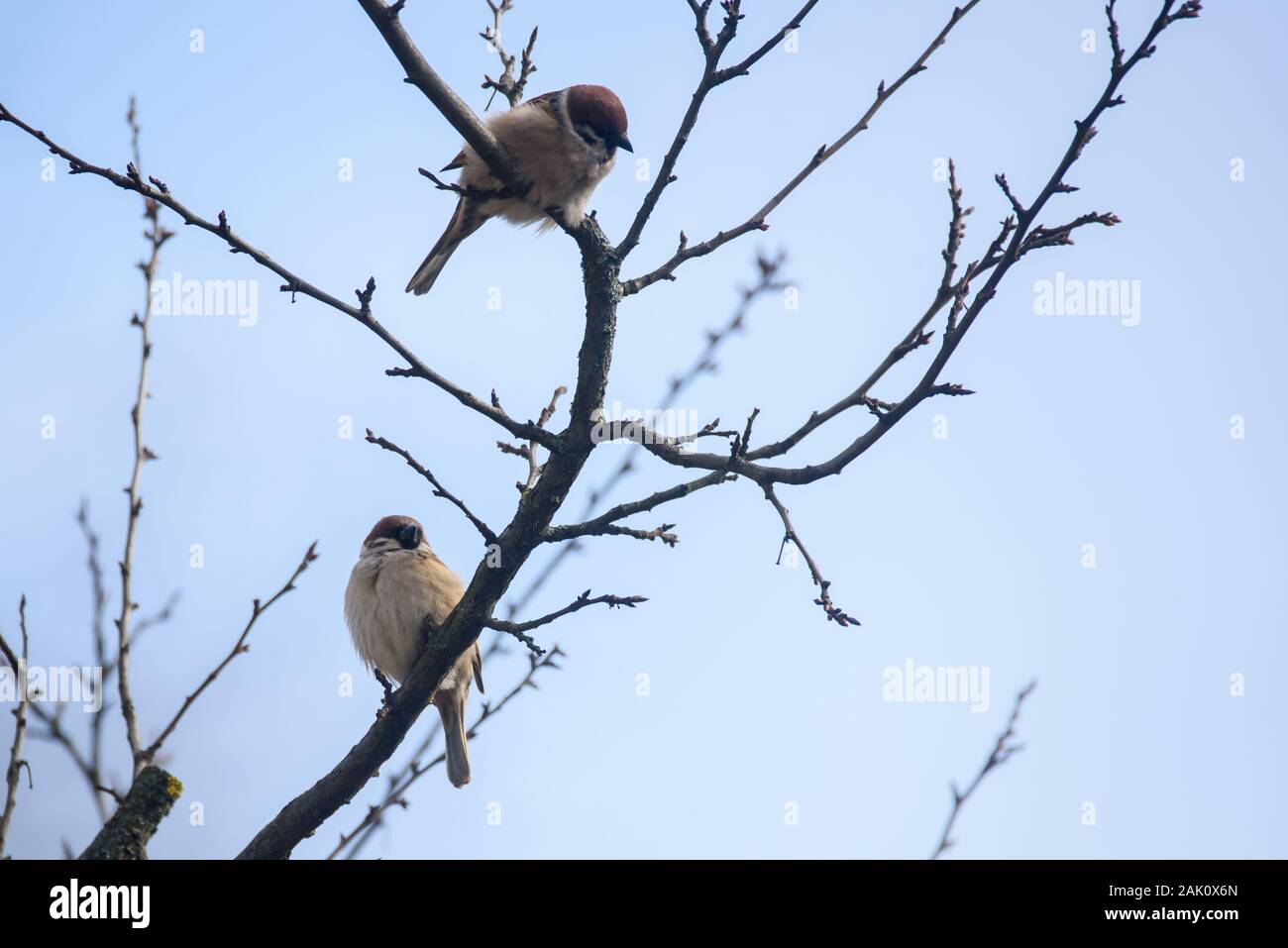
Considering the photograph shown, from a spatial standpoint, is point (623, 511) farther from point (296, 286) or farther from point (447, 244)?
point (447, 244)

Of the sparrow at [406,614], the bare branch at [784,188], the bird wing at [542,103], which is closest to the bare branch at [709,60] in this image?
the bare branch at [784,188]

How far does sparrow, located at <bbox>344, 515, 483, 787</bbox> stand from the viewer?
5.81 metres

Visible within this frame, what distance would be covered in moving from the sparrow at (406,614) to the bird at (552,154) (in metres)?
1.70

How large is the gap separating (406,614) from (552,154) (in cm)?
236

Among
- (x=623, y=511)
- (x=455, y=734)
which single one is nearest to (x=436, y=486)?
(x=623, y=511)

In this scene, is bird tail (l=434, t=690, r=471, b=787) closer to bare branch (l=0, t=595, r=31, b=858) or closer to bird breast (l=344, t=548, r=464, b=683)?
bird breast (l=344, t=548, r=464, b=683)

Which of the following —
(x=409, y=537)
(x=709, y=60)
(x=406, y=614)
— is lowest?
(x=406, y=614)

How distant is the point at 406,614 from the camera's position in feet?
19.0

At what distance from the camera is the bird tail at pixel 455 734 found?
6125mm

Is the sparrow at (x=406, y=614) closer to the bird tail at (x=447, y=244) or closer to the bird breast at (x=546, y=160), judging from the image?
the bird tail at (x=447, y=244)

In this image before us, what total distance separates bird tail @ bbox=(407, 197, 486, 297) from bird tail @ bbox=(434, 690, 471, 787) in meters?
2.07

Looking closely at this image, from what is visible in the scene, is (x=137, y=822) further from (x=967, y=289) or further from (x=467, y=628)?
(x=967, y=289)
